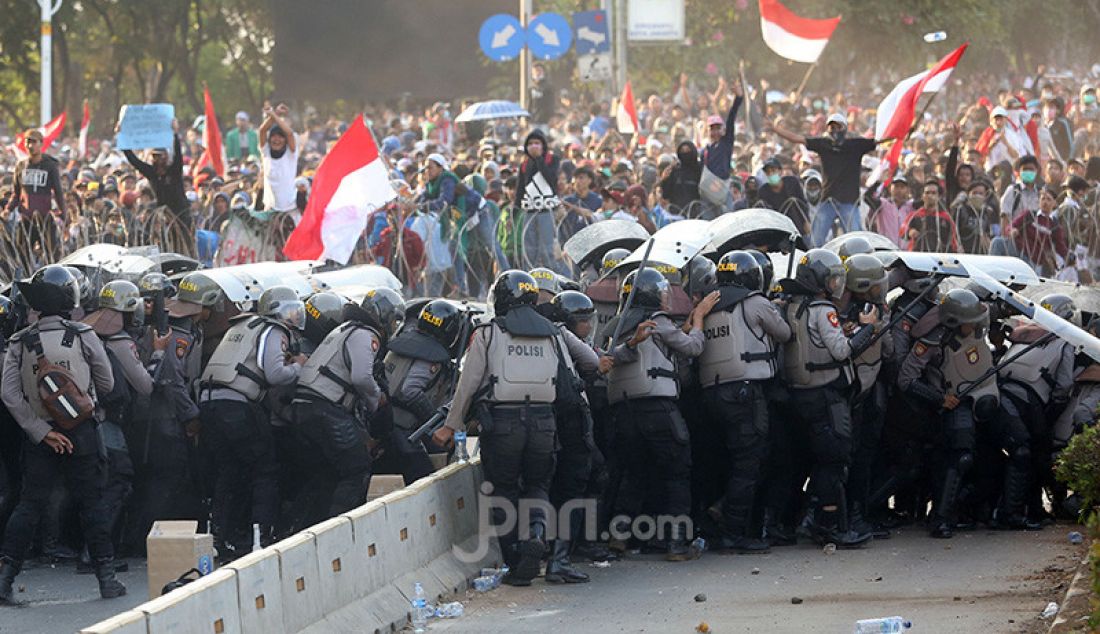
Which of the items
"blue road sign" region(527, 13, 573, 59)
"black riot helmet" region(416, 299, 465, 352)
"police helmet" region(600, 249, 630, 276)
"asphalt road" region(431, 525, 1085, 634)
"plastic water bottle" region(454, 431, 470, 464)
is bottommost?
"asphalt road" region(431, 525, 1085, 634)

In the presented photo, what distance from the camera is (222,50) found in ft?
205

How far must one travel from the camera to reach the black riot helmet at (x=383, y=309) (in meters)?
12.1

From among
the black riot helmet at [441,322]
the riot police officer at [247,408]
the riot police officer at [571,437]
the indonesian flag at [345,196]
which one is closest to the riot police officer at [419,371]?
the black riot helmet at [441,322]

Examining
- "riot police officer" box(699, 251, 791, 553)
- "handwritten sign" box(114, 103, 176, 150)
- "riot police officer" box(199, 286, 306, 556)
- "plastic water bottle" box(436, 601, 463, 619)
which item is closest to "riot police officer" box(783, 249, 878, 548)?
"riot police officer" box(699, 251, 791, 553)

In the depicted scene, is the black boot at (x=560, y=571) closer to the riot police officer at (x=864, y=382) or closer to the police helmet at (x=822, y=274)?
the riot police officer at (x=864, y=382)

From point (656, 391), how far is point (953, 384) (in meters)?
2.10

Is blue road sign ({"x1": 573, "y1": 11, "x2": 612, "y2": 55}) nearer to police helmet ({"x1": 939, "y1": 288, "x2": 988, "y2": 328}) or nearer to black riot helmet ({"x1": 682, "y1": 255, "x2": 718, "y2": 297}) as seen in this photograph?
police helmet ({"x1": 939, "y1": 288, "x2": 988, "y2": 328})

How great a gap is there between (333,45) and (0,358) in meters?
36.0

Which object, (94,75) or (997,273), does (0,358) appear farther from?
(94,75)

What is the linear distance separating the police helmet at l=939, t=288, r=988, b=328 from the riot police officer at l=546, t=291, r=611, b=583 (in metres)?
2.33

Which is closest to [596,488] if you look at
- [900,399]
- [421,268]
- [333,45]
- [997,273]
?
[900,399]

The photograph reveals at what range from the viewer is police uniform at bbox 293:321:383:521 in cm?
1184

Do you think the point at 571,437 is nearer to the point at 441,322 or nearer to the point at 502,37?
the point at 441,322

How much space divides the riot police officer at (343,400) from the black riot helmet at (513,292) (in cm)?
93
